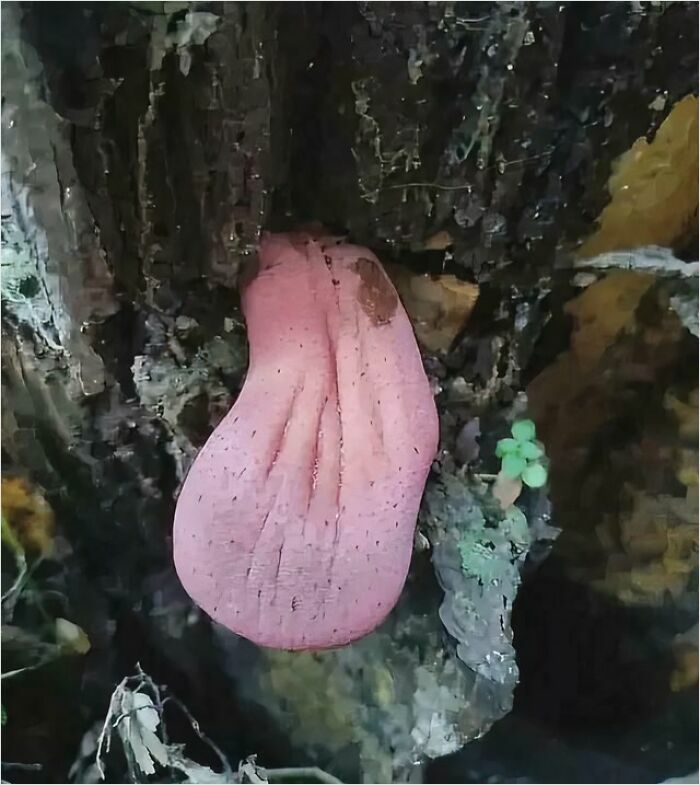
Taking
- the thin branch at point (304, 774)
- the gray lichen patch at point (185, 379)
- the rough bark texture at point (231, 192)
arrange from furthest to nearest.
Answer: the thin branch at point (304, 774) → the gray lichen patch at point (185, 379) → the rough bark texture at point (231, 192)

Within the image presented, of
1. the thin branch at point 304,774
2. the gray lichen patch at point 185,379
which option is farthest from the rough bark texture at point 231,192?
the thin branch at point 304,774

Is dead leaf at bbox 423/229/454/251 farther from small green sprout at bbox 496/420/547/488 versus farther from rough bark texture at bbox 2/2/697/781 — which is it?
small green sprout at bbox 496/420/547/488

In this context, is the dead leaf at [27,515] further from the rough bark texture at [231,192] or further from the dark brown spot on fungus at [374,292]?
the dark brown spot on fungus at [374,292]

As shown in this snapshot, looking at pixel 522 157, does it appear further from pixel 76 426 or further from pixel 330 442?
pixel 76 426

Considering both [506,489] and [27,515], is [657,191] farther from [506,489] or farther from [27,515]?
[27,515]

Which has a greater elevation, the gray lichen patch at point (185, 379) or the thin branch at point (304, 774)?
the gray lichen patch at point (185, 379)

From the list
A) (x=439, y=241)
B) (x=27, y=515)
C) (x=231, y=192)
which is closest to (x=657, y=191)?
(x=439, y=241)
